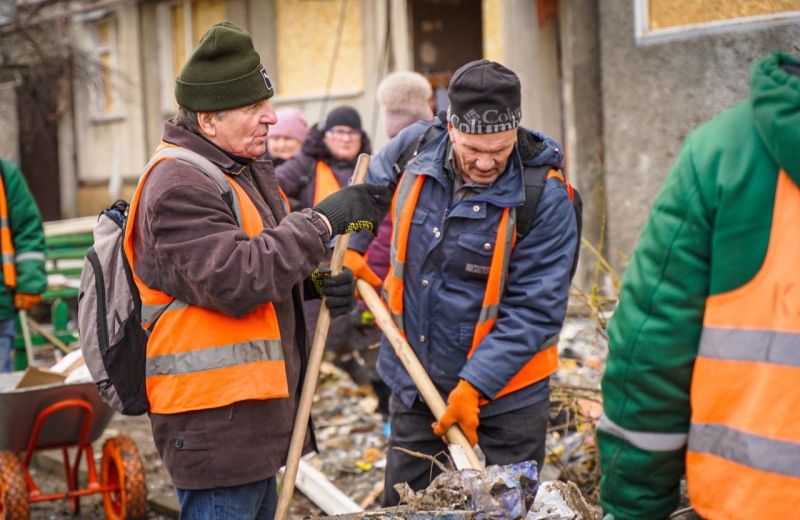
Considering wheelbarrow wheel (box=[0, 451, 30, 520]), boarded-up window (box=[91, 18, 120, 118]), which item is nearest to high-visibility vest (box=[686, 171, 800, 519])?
wheelbarrow wheel (box=[0, 451, 30, 520])

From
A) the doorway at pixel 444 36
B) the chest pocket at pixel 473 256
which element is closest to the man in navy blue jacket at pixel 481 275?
the chest pocket at pixel 473 256

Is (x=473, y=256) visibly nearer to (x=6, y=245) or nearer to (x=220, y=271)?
(x=220, y=271)

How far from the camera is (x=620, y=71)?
7625 millimetres

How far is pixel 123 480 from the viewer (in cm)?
477

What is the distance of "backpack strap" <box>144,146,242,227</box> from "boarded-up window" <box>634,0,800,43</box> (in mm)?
5092

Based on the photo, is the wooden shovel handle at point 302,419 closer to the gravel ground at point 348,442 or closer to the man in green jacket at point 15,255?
the gravel ground at point 348,442

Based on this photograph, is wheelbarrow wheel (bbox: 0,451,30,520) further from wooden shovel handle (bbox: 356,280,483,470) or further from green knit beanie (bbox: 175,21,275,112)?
green knit beanie (bbox: 175,21,275,112)

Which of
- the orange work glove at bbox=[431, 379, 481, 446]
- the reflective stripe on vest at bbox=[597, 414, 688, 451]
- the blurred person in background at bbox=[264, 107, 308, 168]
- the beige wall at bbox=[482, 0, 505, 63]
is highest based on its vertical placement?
the beige wall at bbox=[482, 0, 505, 63]

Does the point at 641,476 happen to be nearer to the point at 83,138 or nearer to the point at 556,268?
the point at 556,268

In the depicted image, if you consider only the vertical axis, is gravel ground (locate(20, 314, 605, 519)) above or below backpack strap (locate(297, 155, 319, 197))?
below

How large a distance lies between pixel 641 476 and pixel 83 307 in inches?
70.3

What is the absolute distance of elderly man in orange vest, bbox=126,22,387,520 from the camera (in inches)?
105

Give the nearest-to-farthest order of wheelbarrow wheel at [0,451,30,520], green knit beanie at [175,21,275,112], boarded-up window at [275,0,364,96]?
green knit beanie at [175,21,275,112], wheelbarrow wheel at [0,451,30,520], boarded-up window at [275,0,364,96]

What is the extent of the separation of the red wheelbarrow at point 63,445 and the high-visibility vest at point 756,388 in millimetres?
3494
